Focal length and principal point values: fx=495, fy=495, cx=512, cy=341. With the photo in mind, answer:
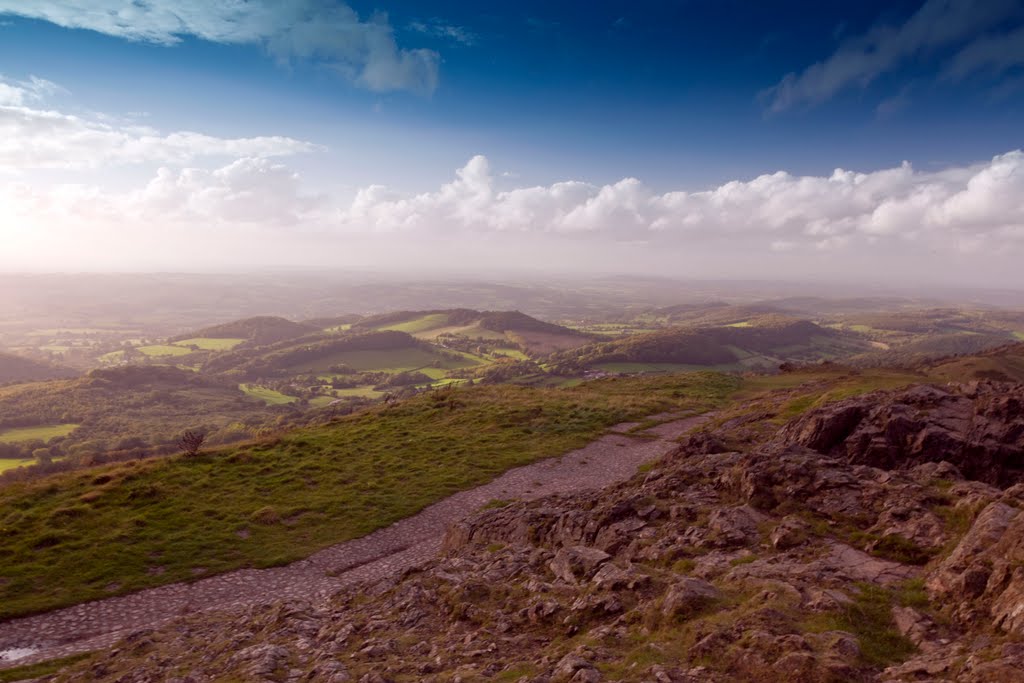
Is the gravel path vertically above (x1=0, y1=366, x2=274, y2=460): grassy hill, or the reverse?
the gravel path

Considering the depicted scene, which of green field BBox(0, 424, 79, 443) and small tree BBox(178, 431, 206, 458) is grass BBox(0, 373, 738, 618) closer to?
small tree BBox(178, 431, 206, 458)

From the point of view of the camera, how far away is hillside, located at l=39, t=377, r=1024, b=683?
9930 millimetres

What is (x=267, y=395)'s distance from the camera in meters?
174

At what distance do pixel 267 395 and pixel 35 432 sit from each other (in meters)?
62.5

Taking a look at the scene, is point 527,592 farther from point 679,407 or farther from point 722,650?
point 679,407

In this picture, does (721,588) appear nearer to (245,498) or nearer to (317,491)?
(317,491)

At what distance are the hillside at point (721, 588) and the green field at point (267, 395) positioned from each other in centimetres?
15629

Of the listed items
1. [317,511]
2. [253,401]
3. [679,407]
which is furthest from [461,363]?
[317,511]

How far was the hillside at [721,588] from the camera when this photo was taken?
9.93 metres

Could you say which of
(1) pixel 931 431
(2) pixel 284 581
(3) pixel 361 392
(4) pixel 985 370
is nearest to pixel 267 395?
(3) pixel 361 392

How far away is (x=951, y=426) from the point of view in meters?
21.8

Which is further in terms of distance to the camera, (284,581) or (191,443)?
(191,443)

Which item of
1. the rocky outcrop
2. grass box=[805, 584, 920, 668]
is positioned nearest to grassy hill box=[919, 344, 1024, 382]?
the rocky outcrop

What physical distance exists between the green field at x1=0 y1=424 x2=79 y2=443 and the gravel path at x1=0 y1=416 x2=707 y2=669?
120011 mm
